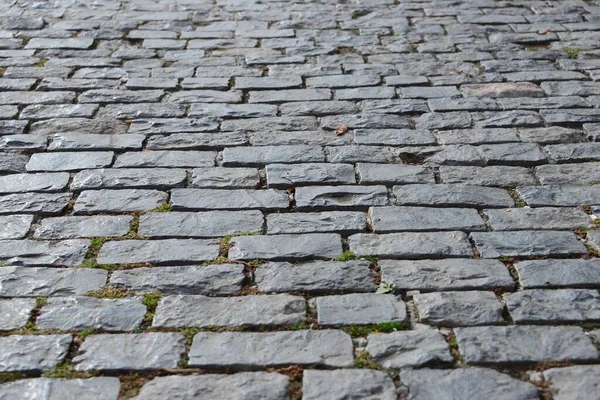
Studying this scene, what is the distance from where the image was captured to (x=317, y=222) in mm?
3438

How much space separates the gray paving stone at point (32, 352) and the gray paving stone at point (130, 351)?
0.06 metres

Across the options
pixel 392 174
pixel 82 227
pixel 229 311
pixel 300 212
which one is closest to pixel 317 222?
pixel 300 212

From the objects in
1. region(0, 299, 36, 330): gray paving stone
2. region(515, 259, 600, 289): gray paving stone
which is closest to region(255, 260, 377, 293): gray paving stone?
region(515, 259, 600, 289): gray paving stone

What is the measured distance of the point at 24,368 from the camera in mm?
2566

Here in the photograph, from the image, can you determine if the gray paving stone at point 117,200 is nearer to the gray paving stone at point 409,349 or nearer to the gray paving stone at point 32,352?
the gray paving stone at point 32,352

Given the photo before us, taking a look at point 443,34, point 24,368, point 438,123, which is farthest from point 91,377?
point 443,34

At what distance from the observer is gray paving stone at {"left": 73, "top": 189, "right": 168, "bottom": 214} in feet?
11.7

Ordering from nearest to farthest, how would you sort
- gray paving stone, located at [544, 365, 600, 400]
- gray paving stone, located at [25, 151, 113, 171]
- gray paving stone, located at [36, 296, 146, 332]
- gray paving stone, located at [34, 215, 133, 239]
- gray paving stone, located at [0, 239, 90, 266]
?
gray paving stone, located at [544, 365, 600, 400] < gray paving stone, located at [36, 296, 146, 332] < gray paving stone, located at [0, 239, 90, 266] < gray paving stone, located at [34, 215, 133, 239] < gray paving stone, located at [25, 151, 113, 171]

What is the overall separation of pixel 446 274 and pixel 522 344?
0.48m

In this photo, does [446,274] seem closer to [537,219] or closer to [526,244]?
[526,244]

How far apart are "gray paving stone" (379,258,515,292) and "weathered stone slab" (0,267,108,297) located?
105cm

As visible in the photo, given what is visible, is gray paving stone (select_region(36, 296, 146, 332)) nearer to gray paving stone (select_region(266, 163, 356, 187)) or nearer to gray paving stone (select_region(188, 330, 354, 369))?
gray paving stone (select_region(188, 330, 354, 369))

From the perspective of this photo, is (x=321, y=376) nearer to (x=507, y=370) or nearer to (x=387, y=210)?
(x=507, y=370)

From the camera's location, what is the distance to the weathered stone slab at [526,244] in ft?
10.5
